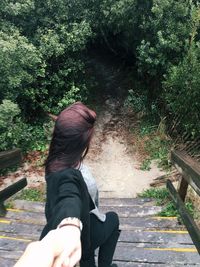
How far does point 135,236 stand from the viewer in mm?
4664

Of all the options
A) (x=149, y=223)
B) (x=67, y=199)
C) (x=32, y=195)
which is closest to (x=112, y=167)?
(x=32, y=195)

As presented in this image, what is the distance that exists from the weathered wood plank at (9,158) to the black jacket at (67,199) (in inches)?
79.2

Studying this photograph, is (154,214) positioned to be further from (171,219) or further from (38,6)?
(38,6)

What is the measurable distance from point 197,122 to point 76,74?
12.4 feet

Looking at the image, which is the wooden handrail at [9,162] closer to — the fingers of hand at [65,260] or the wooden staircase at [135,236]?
the wooden staircase at [135,236]

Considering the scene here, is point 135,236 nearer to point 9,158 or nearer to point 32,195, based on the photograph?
point 9,158

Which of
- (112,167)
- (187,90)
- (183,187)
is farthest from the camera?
(112,167)

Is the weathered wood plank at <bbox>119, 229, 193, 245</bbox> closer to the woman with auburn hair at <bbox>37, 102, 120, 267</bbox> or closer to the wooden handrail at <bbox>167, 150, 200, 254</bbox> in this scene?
the wooden handrail at <bbox>167, 150, 200, 254</bbox>

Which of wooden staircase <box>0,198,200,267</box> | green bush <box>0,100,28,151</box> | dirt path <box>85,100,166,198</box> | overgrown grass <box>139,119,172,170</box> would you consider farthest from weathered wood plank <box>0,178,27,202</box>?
overgrown grass <box>139,119,172,170</box>

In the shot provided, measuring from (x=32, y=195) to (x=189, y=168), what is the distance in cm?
409

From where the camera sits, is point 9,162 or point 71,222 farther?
point 9,162

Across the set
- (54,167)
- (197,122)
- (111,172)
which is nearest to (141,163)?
(111,172)

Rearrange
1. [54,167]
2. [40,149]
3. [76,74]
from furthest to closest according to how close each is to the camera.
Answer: [76,74]
[40,149]
[54,167]

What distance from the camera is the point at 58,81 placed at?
1004cm
